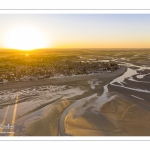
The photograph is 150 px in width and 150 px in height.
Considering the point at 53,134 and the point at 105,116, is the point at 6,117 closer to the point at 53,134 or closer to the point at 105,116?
the point at 53,134

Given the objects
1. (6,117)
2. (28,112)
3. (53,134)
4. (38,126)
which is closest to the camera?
(53,134)

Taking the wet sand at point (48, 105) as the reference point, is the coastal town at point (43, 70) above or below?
above

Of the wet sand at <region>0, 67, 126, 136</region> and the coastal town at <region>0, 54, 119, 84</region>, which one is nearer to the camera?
the wet sand at <region>0, 67, 126, 136</region>

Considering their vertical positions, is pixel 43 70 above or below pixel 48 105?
above

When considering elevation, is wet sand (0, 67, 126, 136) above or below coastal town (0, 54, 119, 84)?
below

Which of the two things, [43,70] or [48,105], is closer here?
[48,105]

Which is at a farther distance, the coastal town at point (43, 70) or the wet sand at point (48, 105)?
the coastal town at point (43, 70)
